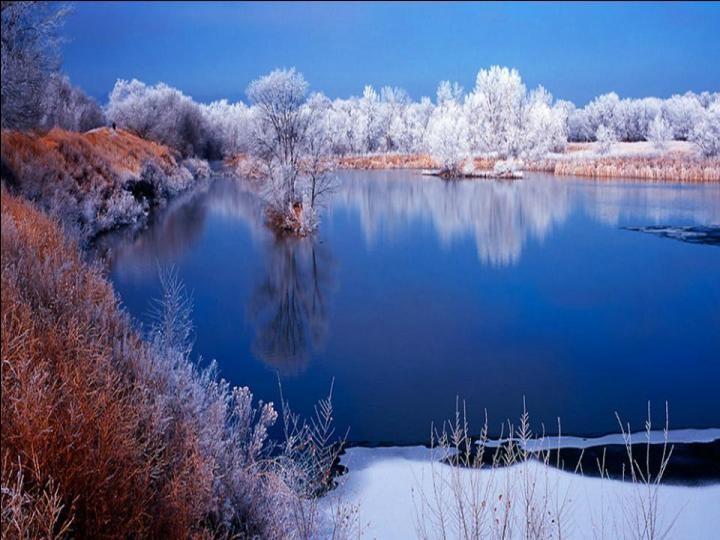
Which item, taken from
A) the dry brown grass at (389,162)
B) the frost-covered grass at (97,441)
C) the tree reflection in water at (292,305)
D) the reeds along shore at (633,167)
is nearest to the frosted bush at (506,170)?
the reeds along shore at (633,167)

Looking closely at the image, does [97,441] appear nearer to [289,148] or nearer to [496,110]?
[289,148]

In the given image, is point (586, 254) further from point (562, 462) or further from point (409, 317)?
point (562, 462)

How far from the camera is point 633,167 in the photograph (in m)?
31.8

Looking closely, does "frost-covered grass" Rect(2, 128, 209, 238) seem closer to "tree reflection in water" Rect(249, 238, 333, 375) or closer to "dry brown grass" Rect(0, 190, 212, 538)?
"dry brown grass" Rect(0, 190, 212, 538)

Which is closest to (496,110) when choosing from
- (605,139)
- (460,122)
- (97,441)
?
(460,122)

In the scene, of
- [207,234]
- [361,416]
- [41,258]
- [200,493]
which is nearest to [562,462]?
[361,416]

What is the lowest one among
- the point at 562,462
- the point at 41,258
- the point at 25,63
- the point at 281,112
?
the point at 562,462

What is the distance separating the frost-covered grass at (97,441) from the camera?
2.57 metres

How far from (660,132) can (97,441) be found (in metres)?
34.2

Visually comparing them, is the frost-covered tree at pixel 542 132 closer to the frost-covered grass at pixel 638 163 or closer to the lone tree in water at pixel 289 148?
the frost-covered grass at pixel 638 163

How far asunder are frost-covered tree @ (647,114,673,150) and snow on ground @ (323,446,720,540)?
3022cm

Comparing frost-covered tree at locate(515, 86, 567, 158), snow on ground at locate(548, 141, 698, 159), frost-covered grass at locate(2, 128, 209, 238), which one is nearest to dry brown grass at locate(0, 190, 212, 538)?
frost-covered grass at locate(2, 128, 209, 238)

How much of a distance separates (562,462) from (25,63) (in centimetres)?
505

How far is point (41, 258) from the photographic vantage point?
14.2 feet
